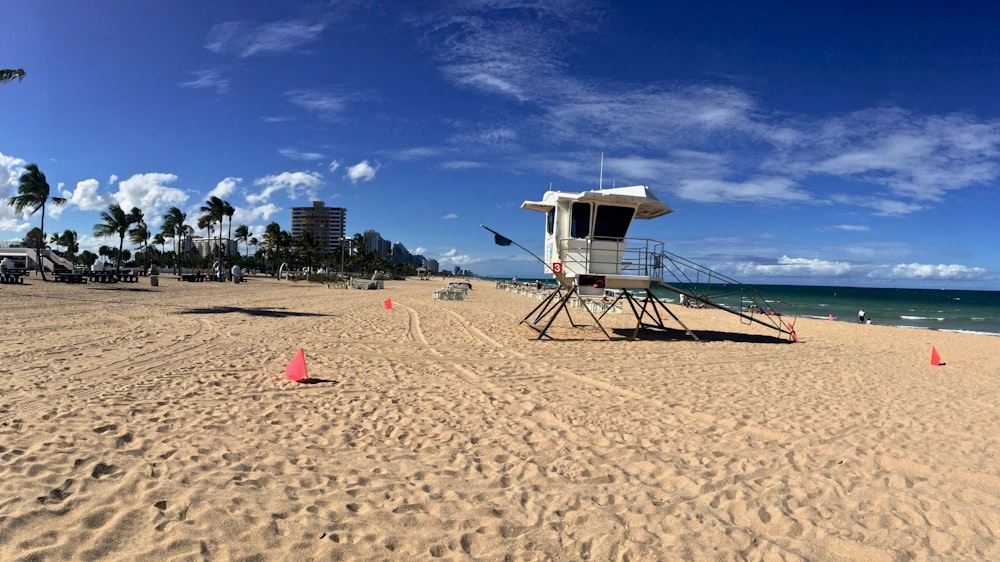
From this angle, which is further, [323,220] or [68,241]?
[323,220]

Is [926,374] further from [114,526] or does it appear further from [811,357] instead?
[114,526]

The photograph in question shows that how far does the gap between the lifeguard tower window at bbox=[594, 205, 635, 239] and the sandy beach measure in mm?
5478

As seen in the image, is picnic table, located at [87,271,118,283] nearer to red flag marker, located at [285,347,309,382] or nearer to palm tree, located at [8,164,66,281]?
palm tree, located at [8,164,66,281]

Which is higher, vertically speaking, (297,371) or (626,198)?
(626,198)

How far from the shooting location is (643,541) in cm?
390

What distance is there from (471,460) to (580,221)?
10944mm

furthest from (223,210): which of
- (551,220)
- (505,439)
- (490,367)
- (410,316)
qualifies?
(505,439)

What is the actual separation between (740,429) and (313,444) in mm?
5540

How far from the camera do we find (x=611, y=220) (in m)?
15.2

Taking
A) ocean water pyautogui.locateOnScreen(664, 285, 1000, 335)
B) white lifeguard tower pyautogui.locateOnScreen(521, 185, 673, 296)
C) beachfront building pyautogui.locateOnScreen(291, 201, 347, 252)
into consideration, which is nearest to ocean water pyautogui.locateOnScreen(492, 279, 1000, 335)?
ocean water pyautogui.locateOnScreen(664, 285, 1000, 335)

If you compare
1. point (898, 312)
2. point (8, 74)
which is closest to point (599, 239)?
point (8, 74)

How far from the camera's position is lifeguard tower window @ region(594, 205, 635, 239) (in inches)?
594

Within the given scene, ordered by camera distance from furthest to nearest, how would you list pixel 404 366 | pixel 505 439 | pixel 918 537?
pixel 404 366, pixel 505 439, pixel 918 537

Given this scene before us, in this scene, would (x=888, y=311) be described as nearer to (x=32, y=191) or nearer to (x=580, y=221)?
(x=580, y=221)
